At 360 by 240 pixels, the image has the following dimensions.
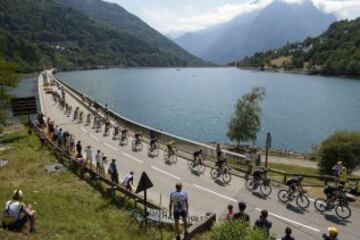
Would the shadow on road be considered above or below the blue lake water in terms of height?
above

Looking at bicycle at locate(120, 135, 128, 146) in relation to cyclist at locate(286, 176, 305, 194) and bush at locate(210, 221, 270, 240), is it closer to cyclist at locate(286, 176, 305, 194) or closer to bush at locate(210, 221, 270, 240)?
cyclist at locate(286, 176, 305, 194)

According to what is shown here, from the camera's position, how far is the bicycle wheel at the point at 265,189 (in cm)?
2154

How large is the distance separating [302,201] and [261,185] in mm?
2819

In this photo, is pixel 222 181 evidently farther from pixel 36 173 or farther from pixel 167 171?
pixel 36 173

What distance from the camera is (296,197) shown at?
19922 mm

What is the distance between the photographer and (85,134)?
41906 millimetres

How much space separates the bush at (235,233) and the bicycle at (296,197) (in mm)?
9219

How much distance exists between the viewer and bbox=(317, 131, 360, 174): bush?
3428cm

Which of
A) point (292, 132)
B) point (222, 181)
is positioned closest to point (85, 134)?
point (222, 181)

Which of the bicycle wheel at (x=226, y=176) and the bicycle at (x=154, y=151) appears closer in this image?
the bicycle wheel at (x=226, y=176)

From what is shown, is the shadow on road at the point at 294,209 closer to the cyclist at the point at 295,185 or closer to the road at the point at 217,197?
the road at the point at 217,197

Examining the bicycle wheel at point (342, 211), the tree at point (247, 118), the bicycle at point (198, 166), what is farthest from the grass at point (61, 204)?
the tree at point (247, 118)

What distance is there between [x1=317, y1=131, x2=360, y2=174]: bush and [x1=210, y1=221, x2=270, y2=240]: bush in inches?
984

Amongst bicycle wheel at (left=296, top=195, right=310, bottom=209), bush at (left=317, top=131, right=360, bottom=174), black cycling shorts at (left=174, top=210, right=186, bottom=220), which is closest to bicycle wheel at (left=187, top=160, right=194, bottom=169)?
bicycle wheel at (left=296, top=195, right=310, bottom=209)
